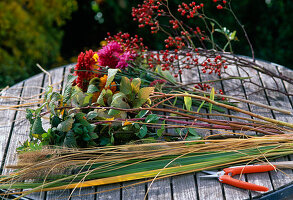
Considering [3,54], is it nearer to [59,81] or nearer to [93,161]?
[59,81]

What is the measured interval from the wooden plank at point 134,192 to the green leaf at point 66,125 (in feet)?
1.11

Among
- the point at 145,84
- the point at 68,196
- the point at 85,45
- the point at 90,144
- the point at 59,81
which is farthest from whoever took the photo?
the point at 85,45

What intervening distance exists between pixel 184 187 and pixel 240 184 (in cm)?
22

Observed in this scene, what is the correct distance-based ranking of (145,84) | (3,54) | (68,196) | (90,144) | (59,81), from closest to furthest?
(68,196)
(90,144)
(145,84)
(59,81)
(3,54)

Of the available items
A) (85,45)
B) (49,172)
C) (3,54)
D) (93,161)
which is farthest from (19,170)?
(85,45)

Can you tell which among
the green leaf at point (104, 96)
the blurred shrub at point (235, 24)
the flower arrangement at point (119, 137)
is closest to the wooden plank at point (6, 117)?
the flower arrangement at point (119, 137)

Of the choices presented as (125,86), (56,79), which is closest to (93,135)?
(125,86)

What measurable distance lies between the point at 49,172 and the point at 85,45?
268 centimetres

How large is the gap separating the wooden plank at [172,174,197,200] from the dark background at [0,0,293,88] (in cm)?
212

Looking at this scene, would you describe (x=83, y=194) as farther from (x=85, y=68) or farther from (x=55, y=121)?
(x=85, y=68)

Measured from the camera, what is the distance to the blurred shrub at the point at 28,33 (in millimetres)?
3570

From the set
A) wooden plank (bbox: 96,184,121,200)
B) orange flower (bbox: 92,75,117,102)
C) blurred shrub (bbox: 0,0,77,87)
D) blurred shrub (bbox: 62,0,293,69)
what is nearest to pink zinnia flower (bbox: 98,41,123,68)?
orange flower (bbox: 92,75,117,102)

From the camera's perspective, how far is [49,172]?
1.57 metres

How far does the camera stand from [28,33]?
3646mm
